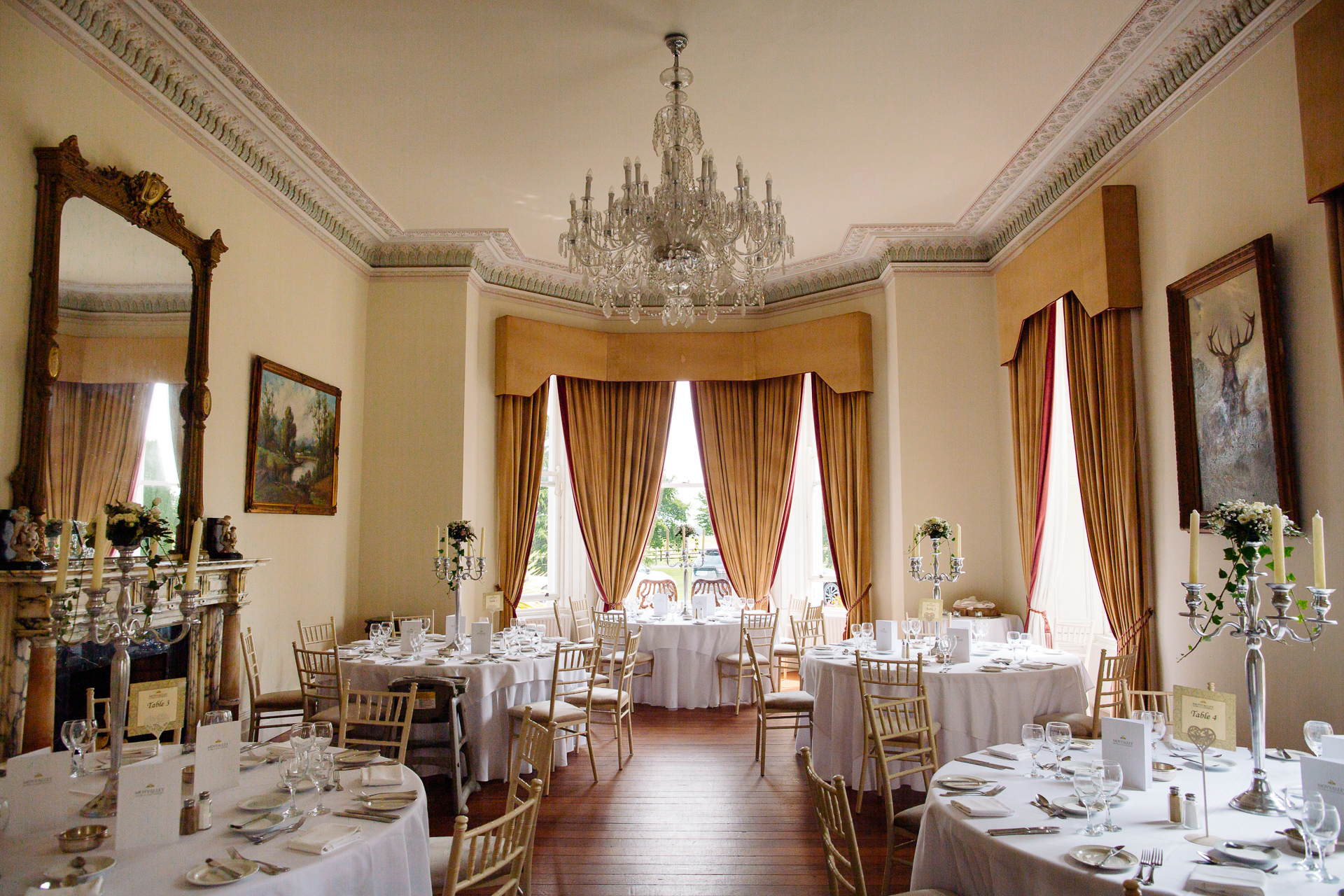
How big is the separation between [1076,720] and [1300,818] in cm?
267

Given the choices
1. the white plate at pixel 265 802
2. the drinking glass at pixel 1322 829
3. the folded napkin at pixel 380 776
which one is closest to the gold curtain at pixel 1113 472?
the drinking glass at pixel 1322 829

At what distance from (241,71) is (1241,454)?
6.62 metres

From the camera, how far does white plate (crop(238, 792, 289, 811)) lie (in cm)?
280

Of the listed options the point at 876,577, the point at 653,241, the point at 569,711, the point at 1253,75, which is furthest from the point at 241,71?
the point at 876,577

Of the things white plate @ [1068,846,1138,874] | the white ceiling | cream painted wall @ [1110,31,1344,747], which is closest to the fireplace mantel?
the white ceiling

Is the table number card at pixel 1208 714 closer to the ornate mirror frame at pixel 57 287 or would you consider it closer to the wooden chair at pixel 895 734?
the wooden chair at pixel 895 734

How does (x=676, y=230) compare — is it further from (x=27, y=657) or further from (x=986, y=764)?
(x=27, y=657)

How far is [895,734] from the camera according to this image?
407 cm

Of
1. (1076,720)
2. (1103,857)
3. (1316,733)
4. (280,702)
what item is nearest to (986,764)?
(1103,857)

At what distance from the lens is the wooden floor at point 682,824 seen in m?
4.24

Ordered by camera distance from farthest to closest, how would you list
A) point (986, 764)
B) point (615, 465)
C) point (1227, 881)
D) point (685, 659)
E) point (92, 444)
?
point (615, 465) < point (685, 659) < point (92, 444) < point (986, 764) < point (1227, 881)

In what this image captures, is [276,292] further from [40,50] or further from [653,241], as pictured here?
[653,241]

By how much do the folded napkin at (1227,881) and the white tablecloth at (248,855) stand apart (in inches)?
92.4

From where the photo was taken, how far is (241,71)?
536cm
